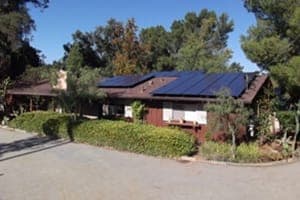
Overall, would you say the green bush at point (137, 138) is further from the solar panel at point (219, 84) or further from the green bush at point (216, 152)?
the solar panel at point (219, 84)

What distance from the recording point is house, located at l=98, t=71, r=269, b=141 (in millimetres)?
21875

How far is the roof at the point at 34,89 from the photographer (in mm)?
31922

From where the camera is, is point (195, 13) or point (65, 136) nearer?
point (65, 136)

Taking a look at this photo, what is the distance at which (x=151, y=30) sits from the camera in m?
59.2

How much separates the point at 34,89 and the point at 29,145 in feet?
43.3

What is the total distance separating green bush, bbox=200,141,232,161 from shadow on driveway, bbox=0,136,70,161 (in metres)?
7.51

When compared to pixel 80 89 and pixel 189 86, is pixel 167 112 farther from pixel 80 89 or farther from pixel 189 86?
pixel 80 89

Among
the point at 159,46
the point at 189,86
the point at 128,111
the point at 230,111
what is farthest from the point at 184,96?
the point at 159,46

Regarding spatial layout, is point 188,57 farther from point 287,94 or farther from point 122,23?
point 287,94

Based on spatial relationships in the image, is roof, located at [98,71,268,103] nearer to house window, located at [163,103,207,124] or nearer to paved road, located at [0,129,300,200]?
house window, located at [163,103,207,124]

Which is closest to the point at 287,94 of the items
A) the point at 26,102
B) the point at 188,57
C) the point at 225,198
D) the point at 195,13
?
the point at 225,198

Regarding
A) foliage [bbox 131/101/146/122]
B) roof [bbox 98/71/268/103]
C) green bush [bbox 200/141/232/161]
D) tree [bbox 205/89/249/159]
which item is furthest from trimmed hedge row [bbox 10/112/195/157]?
foliage [bbox 131/101/146/122]

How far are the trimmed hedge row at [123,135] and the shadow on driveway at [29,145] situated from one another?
0.79 metres

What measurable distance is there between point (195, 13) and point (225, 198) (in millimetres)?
48860
